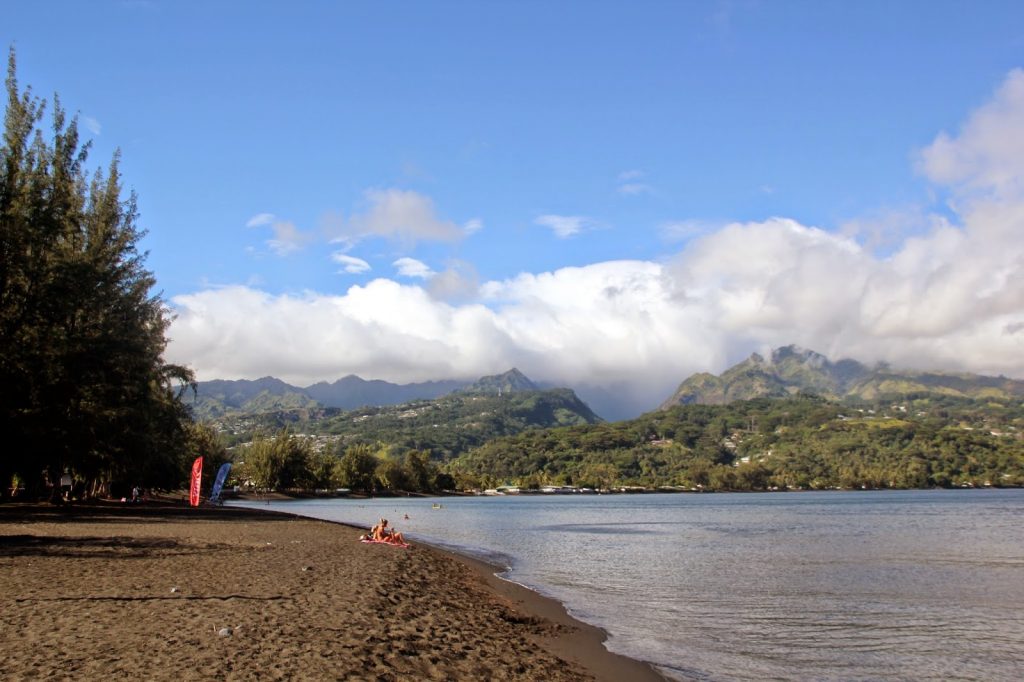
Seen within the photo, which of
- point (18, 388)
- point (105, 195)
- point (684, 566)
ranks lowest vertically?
point (684, 566)

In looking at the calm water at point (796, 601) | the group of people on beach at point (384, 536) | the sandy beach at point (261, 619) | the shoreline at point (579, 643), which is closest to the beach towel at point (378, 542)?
the group of people on beach at point (384, 536)

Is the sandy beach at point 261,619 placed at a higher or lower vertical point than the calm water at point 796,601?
higher

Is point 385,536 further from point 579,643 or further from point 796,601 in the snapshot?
point 579,643

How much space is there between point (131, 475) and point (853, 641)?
207ft

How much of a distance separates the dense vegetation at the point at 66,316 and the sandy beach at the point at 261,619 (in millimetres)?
7137

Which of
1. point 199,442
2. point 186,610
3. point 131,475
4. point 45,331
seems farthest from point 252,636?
point 199,442

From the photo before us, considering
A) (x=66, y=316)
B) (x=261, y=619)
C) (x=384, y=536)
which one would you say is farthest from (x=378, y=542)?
(x=261, y=619)

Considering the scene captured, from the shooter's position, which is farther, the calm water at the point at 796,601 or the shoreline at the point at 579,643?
the calm water at the point at 796,601

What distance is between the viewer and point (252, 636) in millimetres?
13406

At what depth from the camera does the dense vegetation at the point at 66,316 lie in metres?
28.9

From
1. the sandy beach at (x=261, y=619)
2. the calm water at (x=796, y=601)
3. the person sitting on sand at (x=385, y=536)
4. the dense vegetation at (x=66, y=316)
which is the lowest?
the calm water at (x=796, y=601)

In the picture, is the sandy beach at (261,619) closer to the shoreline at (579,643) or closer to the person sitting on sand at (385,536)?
the shoreline at (579,643)

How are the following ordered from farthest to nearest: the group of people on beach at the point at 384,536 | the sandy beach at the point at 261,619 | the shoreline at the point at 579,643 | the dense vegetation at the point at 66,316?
the group of people on beach at the point at 384,536
the dense vegetation at the point at 66,316
the shoreline at the point at 579,643
the sandy beach at the point at 261,619

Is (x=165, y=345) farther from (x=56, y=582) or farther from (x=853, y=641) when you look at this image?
(x=853, y=641)
